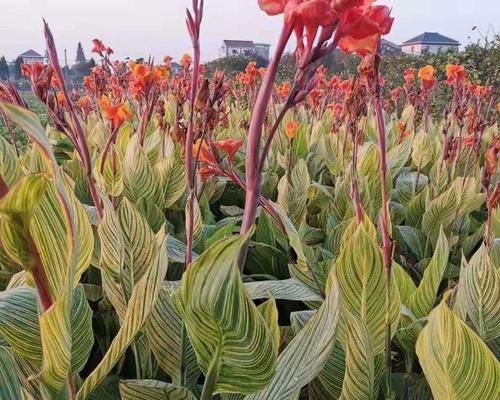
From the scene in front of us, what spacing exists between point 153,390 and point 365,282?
26 cm

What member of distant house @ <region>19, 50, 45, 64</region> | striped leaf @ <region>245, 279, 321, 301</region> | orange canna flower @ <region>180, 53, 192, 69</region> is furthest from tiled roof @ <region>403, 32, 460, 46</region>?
striped leaf @ <region>245, 279, 321, 301</region>

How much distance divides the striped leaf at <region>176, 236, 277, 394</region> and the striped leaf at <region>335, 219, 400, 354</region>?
200mm

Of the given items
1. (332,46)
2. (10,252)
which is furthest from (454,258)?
(10,252)

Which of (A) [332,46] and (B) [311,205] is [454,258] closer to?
(B) [311,205]

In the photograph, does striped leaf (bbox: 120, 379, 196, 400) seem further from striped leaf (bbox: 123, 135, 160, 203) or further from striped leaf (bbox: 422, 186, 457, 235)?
striped leaf (bbox: 422, 186, 457, 235)

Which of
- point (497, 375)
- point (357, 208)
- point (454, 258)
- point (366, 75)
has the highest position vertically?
point (366, 75)

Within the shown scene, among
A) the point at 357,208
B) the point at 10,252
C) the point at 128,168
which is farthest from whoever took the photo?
the point at 128,168

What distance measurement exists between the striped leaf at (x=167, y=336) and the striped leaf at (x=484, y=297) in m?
0.34

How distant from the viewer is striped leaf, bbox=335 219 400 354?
62cm

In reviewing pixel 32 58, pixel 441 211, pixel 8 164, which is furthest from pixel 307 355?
pixel 32 58

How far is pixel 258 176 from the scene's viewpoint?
1.60 feet

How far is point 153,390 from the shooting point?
540 mm

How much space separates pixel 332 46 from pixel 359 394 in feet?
1.16

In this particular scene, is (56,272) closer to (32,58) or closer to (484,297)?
(484,297)
